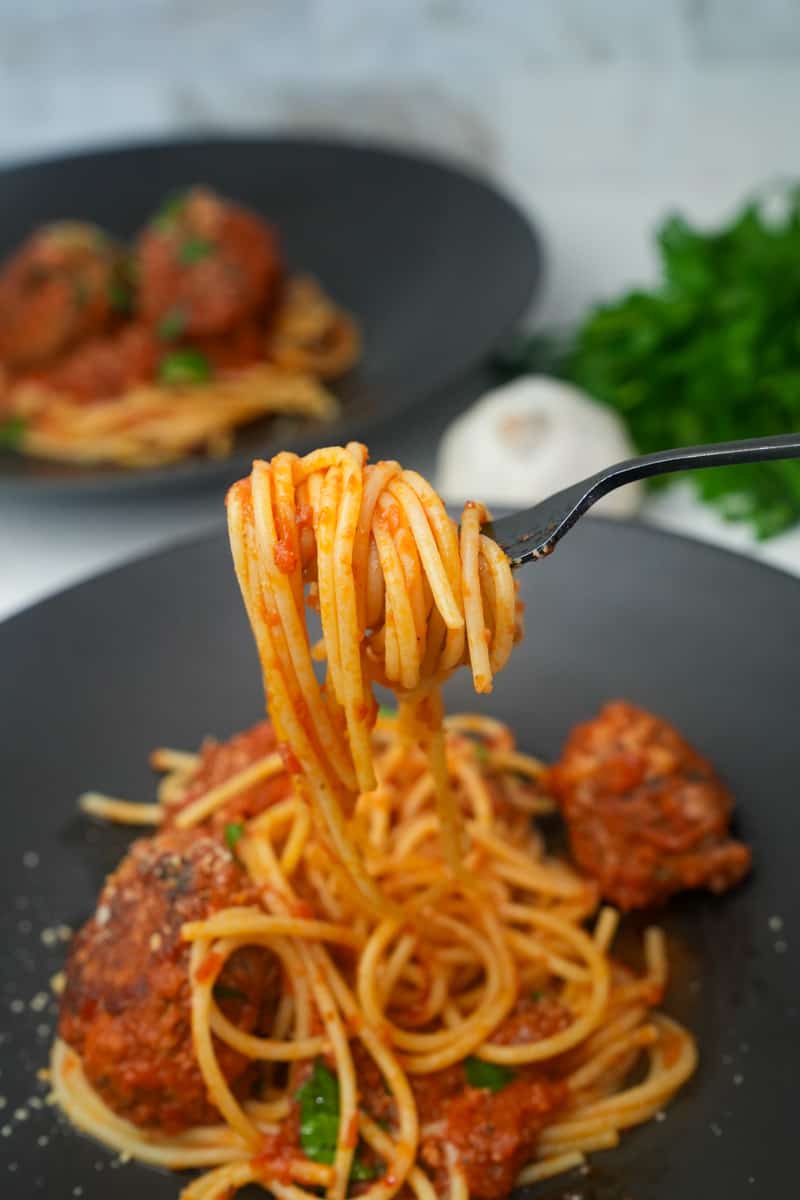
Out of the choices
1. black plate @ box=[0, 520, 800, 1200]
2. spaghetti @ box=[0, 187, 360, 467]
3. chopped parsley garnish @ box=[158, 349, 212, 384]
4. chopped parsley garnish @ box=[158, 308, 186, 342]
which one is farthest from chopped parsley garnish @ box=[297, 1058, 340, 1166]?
chopped parsley garnish @ box=[158, 308, 186, 342]

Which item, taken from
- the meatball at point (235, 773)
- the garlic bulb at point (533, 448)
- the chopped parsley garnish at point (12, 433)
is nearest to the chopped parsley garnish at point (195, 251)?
the chopped parsley garnish at point (12, 433)

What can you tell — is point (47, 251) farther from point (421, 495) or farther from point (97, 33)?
point (421, 495)

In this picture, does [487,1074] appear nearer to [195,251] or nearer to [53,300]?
[195,251]

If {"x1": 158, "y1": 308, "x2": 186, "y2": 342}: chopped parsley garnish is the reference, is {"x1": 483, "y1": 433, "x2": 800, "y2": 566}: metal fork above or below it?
below

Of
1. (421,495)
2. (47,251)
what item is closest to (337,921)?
(421,495)

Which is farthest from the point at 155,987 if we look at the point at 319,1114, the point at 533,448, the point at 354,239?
the point at 354,239

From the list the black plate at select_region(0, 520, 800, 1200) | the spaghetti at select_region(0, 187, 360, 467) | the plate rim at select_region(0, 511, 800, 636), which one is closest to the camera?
the black plate at select_region(0, 520, 800, 1200)

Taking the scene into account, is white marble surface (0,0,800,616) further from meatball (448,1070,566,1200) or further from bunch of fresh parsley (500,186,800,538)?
meatball (448,1070,566,1200)
